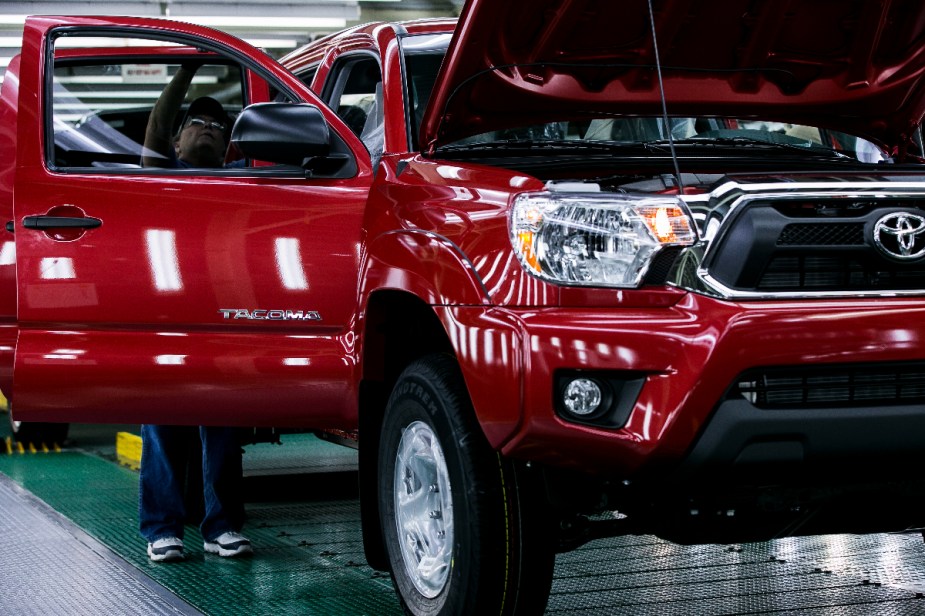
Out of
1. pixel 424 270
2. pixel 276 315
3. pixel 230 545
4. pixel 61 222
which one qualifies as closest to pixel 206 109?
pixel 61 222

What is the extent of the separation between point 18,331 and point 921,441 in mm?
2771

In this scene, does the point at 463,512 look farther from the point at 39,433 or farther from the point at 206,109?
the point at 39,433

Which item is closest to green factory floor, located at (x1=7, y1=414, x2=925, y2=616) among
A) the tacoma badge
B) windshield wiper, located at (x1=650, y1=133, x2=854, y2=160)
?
the tacoma badge

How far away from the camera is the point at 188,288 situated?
4168mm

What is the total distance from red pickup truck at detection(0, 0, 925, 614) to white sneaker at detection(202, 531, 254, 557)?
119cm

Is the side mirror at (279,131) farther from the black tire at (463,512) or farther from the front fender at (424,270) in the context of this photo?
the black tire at (463,512)

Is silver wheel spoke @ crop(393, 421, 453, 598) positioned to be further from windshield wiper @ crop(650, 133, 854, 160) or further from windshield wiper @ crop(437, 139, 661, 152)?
windshield wiper @ crop(650, 133, 854, 160)

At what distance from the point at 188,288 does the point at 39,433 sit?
5.34m

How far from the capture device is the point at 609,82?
3.81m

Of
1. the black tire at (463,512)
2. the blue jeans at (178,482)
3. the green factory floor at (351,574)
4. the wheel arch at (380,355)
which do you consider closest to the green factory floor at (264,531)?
the green factory floor at (351,574)

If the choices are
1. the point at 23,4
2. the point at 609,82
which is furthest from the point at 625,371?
the point at 23,4

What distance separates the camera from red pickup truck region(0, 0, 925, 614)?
9.53 feet

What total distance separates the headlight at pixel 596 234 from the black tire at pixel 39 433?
656 centimetres

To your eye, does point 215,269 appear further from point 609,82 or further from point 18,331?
point 609,82
